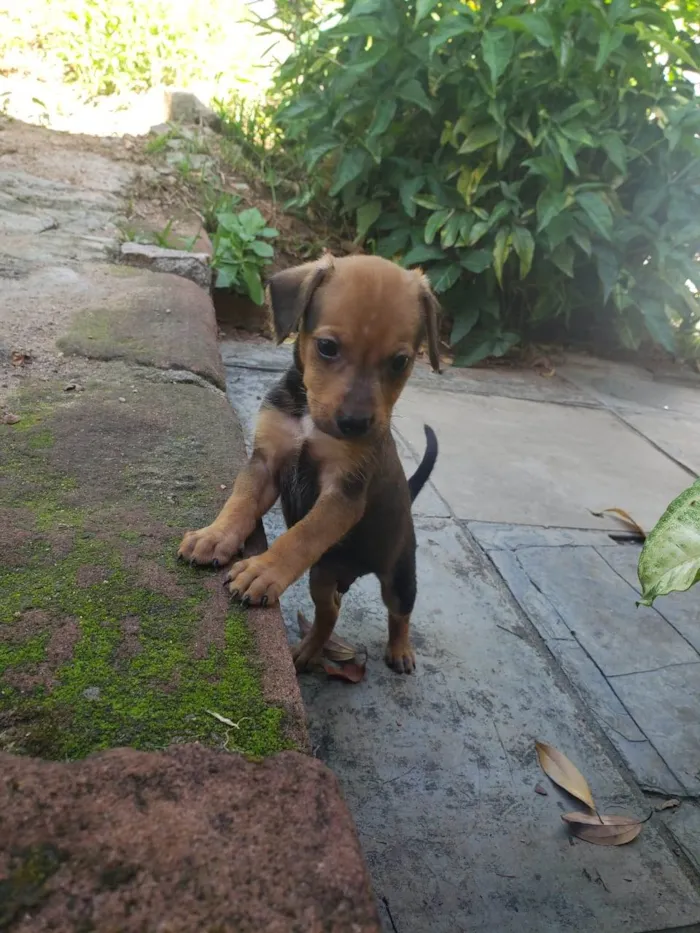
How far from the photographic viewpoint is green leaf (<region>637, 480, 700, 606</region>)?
4.75 feet

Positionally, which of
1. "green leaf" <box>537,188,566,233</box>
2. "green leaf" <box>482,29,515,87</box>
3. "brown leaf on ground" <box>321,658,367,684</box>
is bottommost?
"brown leaf on ground" <box>321,658,367,684</box>

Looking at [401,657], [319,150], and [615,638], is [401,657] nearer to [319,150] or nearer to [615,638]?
[615,638]

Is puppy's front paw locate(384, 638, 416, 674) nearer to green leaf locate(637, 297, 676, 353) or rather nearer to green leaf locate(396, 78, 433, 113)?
green leaf locate(396, 78, 433, 113)

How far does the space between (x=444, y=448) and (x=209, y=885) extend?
3.59 meters

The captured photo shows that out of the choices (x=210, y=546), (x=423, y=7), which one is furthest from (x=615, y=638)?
(x=423, y=7)

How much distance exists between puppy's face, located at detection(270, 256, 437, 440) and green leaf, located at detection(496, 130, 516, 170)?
3.64m

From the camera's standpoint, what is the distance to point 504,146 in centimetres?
549

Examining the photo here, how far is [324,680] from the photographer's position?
2.61 m

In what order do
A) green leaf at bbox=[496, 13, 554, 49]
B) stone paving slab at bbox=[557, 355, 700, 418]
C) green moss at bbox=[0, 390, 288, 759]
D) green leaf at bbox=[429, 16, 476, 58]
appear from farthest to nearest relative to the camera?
1. stone paving slab at bbox=[557, 355, 700, 418]
2. green leaf at bbox=[429, 16, 476, 58]
3. green leaf at bbox=[496, 13, 554, 49]
4. green moss at bbox=[0, 390, 288, 759]

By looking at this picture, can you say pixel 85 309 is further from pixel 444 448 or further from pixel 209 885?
pixel 209 885

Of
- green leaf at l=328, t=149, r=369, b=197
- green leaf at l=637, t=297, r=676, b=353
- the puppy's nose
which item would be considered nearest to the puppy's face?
the puppy's nose

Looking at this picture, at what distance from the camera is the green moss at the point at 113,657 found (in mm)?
→ 1300

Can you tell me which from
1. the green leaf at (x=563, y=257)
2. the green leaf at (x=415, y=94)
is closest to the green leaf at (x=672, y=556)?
the green leaf at (x=563, y=257)

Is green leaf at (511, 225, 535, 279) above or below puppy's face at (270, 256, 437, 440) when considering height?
above
